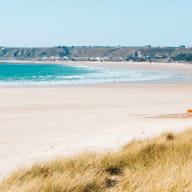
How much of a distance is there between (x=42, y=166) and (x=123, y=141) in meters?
4.01

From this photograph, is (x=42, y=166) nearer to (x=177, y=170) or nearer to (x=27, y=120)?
(x=177, y=170)

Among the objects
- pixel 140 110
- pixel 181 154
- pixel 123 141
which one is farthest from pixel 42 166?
pixel 140 110

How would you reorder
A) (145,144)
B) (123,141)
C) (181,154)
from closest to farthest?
(181,154)
(145,144)
(123,141)

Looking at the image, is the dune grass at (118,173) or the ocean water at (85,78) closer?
the dune grass at (118,173)

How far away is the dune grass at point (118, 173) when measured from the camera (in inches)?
177

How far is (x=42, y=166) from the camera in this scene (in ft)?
18.7

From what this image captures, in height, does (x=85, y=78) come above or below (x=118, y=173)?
below

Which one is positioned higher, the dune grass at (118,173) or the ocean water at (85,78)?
the dune grass at (118,173)

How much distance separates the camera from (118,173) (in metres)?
5.96

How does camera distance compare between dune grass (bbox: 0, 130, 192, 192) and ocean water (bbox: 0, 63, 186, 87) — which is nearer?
dune grass (bbox: 0, 130, 192, 192)

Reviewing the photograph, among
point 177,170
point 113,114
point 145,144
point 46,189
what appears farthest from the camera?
point 113,114

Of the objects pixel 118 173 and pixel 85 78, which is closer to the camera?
pixel 118 173

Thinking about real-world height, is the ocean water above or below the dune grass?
below

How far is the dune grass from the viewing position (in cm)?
450
